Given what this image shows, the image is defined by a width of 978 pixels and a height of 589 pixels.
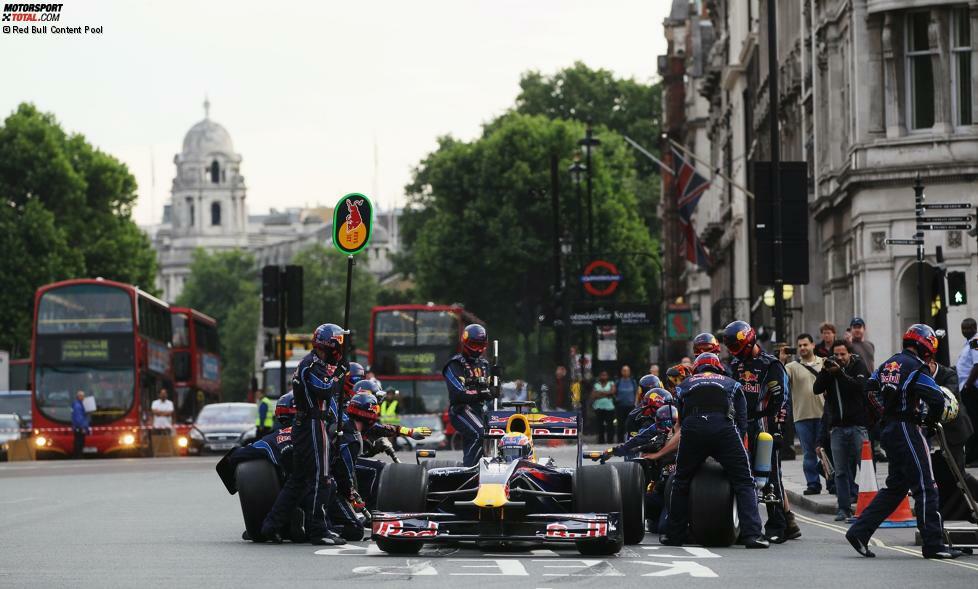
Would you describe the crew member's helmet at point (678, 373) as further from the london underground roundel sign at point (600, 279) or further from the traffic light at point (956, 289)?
the london underground roundel sign at point (600, 279)

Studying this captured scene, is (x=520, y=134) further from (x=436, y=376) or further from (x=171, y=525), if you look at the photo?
(x=171, y=525)

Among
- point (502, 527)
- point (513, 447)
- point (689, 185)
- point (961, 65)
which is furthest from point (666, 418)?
point (689, 185)

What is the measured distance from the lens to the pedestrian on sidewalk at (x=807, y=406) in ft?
72.4

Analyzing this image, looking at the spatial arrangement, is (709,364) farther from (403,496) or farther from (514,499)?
(403,496)

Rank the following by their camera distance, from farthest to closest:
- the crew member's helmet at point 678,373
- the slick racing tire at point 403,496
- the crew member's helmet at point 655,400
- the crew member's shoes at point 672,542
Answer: the crew member's helmet at point 678,373 < the crew member's helmet at point 655,400 < the crew member's shoes at point 672,542 < the slick racing tire at point 403,496

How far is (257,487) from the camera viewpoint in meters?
16.6

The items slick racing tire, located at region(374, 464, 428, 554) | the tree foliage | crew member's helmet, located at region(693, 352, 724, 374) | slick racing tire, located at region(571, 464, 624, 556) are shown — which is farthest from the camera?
the tree foliage

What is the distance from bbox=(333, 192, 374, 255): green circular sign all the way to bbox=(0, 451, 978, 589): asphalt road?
7.93ft

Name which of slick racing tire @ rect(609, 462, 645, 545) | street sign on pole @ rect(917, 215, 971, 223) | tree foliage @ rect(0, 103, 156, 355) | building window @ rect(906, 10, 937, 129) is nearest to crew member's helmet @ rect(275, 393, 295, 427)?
slick racing tire @ rect(609, 462, 645, 545)

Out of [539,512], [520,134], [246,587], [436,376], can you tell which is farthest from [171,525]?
[520,134]

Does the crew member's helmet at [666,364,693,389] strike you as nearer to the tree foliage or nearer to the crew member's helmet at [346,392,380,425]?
the crew member's helmet at [346,392,380,425]

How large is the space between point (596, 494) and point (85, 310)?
32.2 meters

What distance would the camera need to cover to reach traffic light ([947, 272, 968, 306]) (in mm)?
26578

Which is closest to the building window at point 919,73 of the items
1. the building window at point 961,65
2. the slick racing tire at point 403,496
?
the building window at point 961,65
